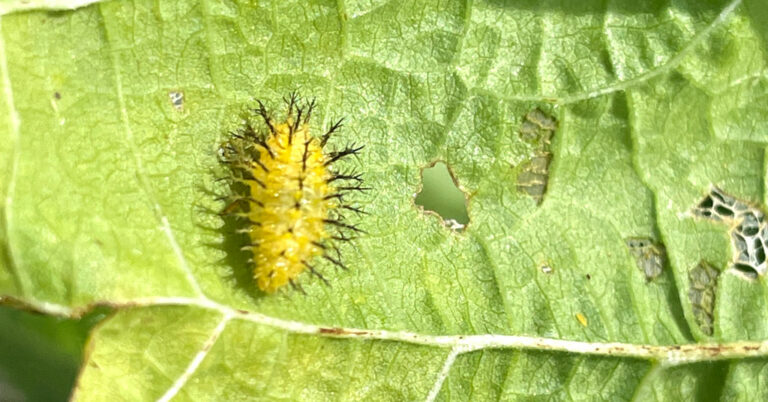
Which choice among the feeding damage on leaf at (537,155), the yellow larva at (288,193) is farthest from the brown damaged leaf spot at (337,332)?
the feeding damage on leaf at (537,155)

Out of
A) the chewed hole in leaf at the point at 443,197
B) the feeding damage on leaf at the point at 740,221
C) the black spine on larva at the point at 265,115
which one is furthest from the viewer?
the feeding damage on leaf at the point at 740,221

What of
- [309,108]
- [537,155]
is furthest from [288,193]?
[537,155]

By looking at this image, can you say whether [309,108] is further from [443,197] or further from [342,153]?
[443,197]

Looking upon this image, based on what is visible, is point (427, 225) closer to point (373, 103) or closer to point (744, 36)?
point (373, 103)

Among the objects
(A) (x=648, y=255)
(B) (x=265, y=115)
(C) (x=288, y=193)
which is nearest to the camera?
(C) (x=288, y=193)

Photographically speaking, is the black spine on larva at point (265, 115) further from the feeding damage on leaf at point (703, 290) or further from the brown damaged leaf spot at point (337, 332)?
the feeding damage on leaf at point (703, 290)

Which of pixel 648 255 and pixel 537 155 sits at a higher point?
pixel 537 155
